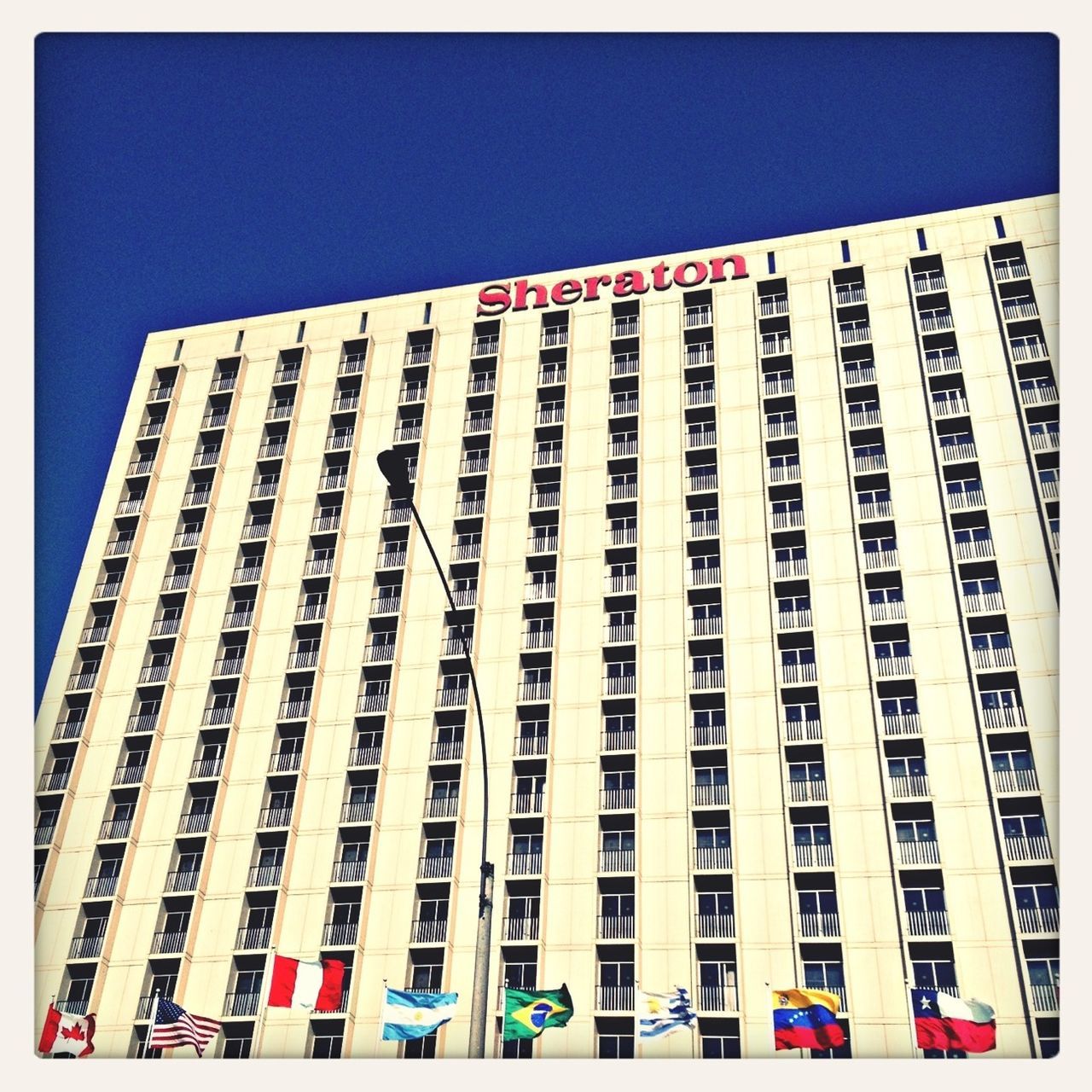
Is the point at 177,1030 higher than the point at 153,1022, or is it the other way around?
the point at 153,1022

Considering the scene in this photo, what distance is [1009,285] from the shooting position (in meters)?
40.1

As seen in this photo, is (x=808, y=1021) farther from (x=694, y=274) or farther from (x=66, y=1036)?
(x=694, y=274)

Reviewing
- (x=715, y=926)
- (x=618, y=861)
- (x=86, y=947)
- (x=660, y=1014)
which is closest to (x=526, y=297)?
(x=618, y=861)

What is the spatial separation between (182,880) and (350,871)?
4.65 m

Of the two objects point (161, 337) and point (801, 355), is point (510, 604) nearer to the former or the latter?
point (801, 355)

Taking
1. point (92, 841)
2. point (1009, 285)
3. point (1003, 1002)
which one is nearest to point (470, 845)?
point (92, 841)

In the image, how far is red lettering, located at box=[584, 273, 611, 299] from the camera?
145ft

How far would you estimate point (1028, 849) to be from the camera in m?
31.1

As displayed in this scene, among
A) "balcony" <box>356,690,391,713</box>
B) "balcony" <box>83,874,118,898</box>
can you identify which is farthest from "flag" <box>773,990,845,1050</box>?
"balcony" <box>83,874,118,898</box>

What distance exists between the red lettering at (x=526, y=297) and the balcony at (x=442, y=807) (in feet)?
56.8

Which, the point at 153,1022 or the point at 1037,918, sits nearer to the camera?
the point at 153,1022

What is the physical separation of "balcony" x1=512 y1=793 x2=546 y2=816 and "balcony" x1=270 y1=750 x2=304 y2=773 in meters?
6.25

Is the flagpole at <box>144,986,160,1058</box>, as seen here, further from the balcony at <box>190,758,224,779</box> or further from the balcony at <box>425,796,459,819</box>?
the balcony at <box>425,796,459,819</box>

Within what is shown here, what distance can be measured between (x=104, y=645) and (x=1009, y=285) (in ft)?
96.6
